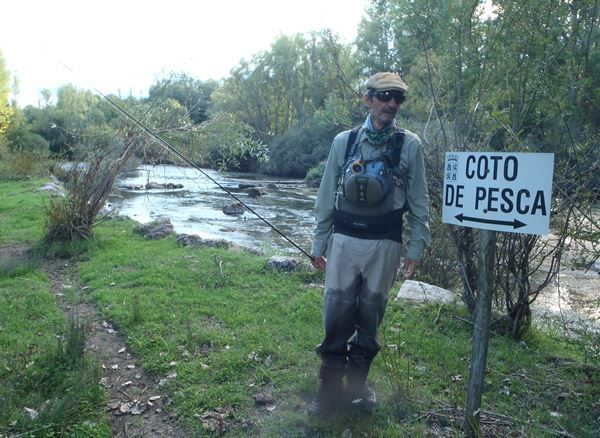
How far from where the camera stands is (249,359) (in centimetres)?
471

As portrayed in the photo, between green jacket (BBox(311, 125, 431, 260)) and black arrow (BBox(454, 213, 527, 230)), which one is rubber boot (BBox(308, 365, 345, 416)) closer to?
green jacket (BBox(311, 125, 431, 260))

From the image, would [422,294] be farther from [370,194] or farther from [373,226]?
[370,194]

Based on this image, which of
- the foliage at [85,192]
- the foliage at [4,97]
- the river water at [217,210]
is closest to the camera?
the foliage at [85,192]

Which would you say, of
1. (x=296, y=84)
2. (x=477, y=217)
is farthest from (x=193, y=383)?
(x=296, y=84)

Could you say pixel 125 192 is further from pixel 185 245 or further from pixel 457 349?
pixel 457 349

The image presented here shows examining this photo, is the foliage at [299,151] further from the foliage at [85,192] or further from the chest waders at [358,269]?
the chest waders at [358,269]

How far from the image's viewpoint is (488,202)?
286cm

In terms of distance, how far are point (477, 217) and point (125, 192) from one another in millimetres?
22331

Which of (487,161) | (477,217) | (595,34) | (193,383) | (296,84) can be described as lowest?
(193,383)

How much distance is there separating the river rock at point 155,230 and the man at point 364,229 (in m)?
7.67

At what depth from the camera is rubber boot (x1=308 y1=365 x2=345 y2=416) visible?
149 inches

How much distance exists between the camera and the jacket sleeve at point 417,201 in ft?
12.1

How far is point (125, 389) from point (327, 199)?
2256mm

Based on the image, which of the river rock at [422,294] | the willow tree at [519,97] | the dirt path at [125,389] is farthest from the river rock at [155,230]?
the willow tree at [519,97]
